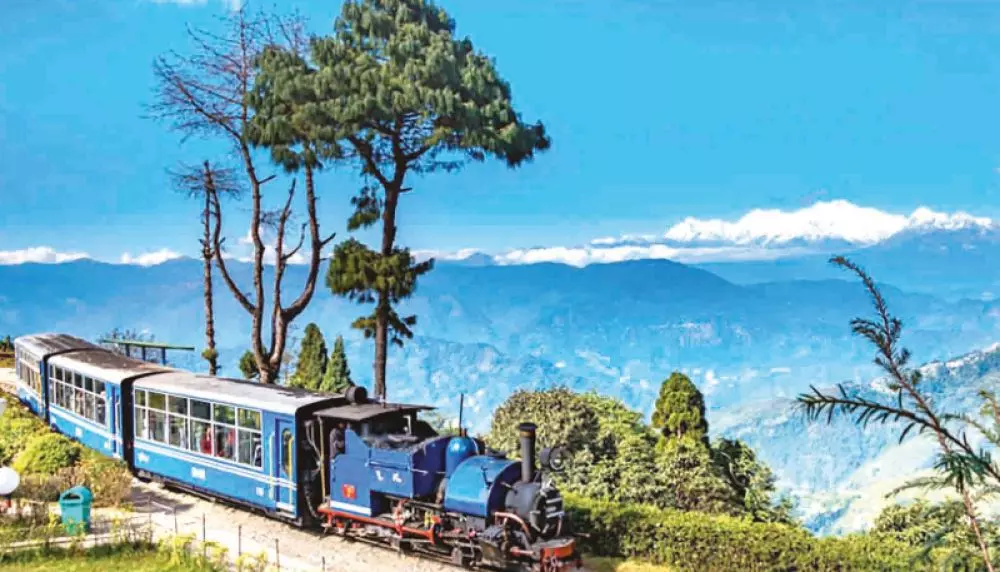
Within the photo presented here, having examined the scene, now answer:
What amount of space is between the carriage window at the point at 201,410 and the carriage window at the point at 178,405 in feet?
1.10

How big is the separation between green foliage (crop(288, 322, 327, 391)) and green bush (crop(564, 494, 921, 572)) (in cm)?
1276

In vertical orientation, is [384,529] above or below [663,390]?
below

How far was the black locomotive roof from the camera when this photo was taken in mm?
14578

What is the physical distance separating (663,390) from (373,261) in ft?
23.9

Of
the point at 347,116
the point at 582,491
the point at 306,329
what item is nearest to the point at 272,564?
the point at 582,491

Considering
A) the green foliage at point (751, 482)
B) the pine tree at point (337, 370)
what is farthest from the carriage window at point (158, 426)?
the green foliage at point (751, 482)

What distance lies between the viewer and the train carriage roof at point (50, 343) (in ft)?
83.8

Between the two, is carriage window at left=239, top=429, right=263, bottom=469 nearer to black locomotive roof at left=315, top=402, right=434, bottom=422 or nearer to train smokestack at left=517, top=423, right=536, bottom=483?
black locomotive roof at left=315, top=402, right=434, bottom=422

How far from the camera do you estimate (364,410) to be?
49.0 ft

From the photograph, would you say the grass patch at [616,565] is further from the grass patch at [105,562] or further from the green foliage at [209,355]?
the green foliage at [209,355]

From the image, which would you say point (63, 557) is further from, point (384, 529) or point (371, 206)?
point (371, 206)

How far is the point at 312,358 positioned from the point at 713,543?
1587cm

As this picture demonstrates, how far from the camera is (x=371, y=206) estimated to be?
71.6 ft

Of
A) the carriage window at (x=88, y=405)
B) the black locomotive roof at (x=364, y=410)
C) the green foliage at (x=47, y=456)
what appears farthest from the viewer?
the carriage window at (x=88, y=405)
